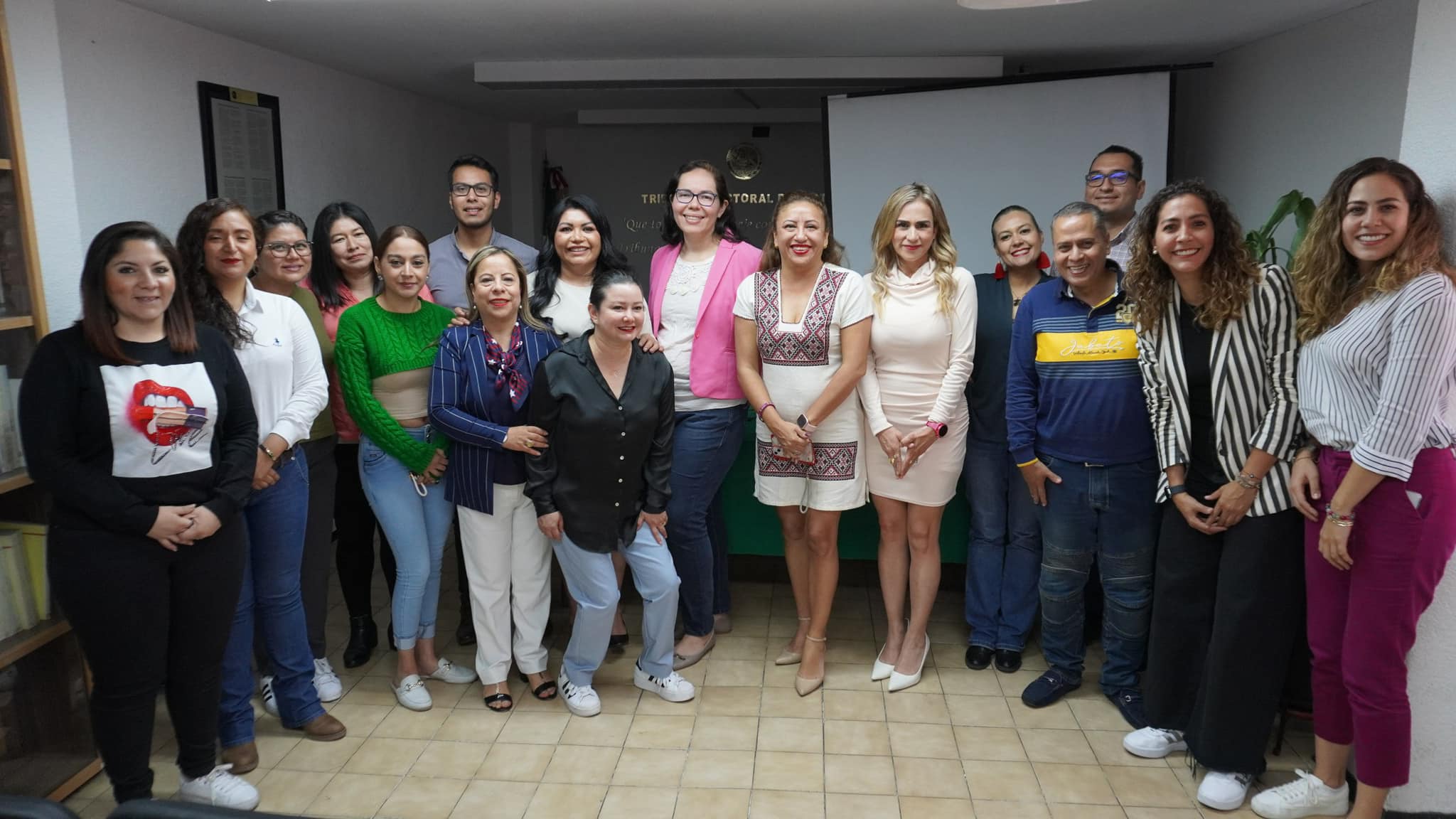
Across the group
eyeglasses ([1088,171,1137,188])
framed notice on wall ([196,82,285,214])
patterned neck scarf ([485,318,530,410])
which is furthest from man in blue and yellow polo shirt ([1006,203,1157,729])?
framed notice on wall ([196,82,285,214])

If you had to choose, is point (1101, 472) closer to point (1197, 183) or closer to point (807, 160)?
point (1197, 183)

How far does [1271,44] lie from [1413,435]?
3387 millimetres

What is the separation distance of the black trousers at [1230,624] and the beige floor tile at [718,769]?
122 cm

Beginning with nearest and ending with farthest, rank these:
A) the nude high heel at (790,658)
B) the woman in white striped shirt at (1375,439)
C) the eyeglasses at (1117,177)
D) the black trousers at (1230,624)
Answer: the woman in white striped shirt at (1375,439) < the black trousers at (1230,624) < the nude high heel at (790,658) < the eyeglasses at (1117,177)

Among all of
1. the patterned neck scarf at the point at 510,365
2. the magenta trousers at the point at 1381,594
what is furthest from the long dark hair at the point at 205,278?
the magenta trousers at the point at 1381,594

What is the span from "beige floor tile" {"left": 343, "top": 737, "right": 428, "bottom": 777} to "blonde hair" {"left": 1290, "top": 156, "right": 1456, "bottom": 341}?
2.69 metres

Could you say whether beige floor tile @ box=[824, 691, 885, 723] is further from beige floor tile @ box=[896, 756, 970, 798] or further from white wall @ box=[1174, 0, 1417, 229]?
white wall @ box=[1174, 0, 1417, 229]

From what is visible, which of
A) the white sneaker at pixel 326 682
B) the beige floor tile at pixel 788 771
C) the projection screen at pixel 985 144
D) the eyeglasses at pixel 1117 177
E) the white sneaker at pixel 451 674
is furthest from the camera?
the projection screen at pixel 985 144

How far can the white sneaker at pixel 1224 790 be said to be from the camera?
2.50 m

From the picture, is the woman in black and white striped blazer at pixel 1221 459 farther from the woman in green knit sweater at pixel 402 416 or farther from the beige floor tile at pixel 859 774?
the woman in green knit sweater at pixel 402 416

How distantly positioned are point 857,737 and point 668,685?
2.13 ft

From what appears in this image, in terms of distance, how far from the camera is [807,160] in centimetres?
805

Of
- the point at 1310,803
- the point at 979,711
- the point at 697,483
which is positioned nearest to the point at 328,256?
the point at 697,483

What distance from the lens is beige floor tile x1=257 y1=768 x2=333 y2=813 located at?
8.41ft
